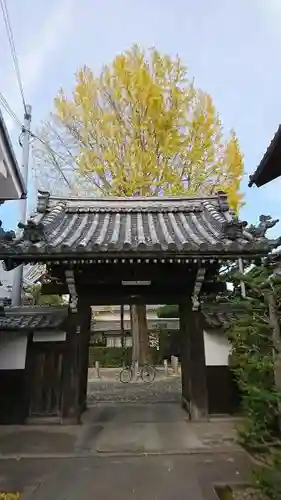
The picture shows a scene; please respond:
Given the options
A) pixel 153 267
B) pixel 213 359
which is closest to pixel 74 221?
pixel 153 267

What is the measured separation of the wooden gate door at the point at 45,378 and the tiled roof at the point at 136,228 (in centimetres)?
237

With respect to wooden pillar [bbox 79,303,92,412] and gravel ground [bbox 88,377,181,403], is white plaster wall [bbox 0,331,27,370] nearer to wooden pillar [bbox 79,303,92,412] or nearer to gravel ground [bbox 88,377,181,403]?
wooden pillar [bbox 79,303,92,412]

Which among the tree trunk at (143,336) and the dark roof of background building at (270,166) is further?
the tree trunk at (143,336)

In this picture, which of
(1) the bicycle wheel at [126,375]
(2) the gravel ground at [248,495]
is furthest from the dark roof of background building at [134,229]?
(1) the bicycle wheel at [126,375]

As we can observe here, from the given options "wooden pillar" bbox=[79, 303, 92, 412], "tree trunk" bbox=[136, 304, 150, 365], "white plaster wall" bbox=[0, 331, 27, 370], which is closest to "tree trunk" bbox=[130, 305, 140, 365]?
"tree trunk" bbox=[136, 304, 150, 365]

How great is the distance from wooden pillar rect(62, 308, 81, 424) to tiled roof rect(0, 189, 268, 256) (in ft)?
5.86

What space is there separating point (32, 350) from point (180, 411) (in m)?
3.82

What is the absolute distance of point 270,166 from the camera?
6.23 metres

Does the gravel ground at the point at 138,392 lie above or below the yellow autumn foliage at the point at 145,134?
below

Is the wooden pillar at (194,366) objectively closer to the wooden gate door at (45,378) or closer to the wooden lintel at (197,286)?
the wooden lintel at (197,286)

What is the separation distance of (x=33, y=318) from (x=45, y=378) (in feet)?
4.39

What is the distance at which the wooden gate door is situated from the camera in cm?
757

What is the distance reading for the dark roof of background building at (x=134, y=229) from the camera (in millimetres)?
6777

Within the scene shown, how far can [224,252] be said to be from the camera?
690cm
